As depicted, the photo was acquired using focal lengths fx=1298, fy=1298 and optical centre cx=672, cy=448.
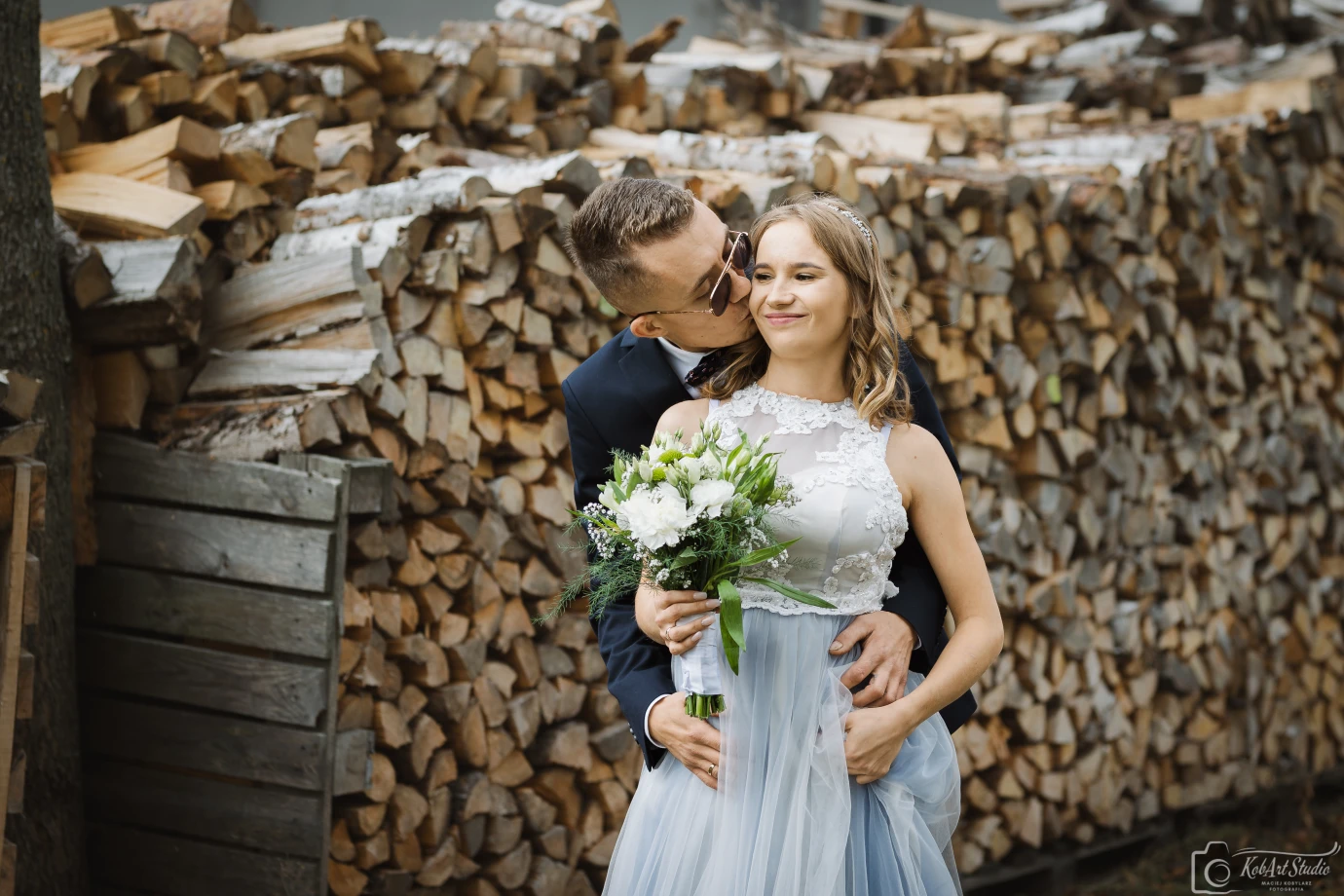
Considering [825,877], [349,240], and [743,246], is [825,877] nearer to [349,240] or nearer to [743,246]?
[743,246]

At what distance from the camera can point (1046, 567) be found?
4.32m

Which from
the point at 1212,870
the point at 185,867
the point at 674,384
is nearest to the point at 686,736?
the point at 674,384

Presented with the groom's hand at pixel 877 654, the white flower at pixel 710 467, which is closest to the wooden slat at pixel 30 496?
the white flower at pixel 710 467

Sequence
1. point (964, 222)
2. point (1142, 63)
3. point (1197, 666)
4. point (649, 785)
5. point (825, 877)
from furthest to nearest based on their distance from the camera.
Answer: point (1142, 63), point (1197, 666), point (964, 222), point (649, 785), point (825, 877)

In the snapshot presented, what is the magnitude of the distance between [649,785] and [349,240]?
1.63 m

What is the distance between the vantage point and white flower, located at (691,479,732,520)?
6.05ft

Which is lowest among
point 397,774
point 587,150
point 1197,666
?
point 1197,666

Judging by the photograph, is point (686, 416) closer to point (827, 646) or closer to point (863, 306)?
point (863, 306)

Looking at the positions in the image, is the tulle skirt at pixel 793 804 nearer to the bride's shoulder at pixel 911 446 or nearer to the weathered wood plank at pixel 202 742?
the bride's shoulder at pixel 911 446

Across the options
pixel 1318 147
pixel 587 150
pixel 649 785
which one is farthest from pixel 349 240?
pixel 1318 147

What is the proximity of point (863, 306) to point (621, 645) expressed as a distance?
0.73 meters

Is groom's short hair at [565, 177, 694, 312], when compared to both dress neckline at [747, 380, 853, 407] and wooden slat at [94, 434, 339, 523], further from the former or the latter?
wooden slat at [94, 434, 339, 523]

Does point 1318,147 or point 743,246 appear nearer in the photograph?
point 743,246

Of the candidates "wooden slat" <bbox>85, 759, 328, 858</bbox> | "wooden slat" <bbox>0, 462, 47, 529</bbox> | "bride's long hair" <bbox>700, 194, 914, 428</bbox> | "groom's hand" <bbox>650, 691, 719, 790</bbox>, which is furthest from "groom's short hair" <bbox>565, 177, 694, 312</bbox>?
"wooden slat" <bbox>85, 759, 328, 858</bbox>
